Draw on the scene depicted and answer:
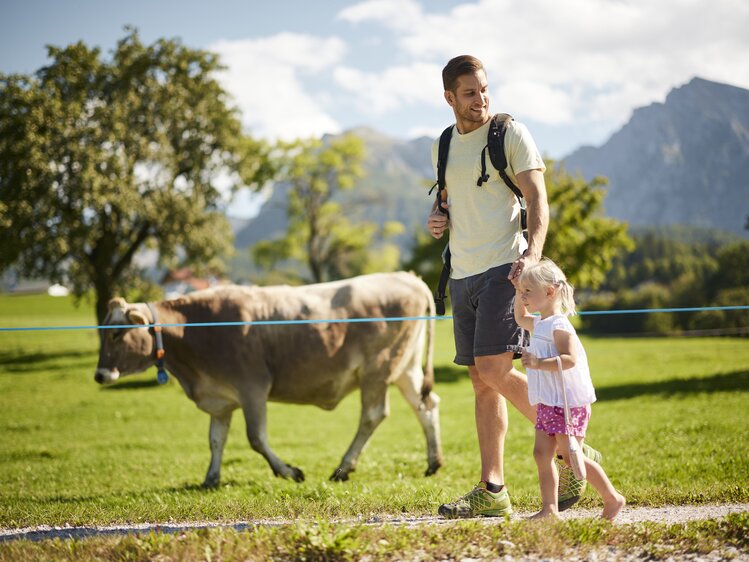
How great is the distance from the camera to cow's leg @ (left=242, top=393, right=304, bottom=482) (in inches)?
300

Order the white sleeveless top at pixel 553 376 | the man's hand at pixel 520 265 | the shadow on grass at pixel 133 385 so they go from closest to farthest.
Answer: the white sleeveless top at pixel 553 376
the man's hand at pixel 520 265
the shadow on grass at pixel 133 385

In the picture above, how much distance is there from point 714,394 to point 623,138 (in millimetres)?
22661

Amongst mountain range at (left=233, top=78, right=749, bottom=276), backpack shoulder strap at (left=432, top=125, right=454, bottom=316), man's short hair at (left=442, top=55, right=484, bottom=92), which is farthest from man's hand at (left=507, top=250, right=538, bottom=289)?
mountain range at (left=233, top=78, right=749, bottom=276)

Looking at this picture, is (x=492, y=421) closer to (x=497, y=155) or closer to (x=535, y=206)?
(x=535, y=206)

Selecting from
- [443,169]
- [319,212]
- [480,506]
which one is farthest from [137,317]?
[319,212]

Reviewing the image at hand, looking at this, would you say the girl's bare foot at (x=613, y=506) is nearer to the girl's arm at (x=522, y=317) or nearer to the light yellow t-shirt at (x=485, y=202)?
the girl's arm at (x=522, y=317)

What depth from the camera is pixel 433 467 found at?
8.64m

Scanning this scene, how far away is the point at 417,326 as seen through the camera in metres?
9.02

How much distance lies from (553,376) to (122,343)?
5320 mm

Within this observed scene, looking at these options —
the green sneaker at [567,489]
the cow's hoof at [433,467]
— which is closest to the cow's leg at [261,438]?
the cow's hoof at [433,467]

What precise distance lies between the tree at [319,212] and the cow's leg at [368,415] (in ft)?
119

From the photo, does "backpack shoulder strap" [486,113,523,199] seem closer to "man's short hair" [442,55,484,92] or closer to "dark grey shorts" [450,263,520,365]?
"man's short hair" [442,55,484,92]

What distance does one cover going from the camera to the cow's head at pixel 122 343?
7.95 m

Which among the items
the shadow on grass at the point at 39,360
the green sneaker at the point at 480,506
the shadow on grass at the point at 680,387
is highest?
the green sneaker at the point at 480,506
